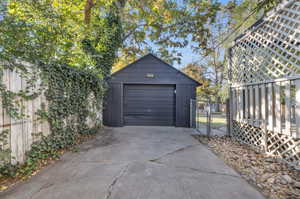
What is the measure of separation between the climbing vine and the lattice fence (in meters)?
4.77

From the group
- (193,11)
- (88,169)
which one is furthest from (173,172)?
(193,11)

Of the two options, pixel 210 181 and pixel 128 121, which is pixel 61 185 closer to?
pixel 210 181

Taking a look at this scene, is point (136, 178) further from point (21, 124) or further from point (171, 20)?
point (171, 20)

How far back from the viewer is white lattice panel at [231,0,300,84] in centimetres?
266

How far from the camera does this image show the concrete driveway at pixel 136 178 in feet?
5.64

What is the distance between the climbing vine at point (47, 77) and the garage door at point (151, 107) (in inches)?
74.1

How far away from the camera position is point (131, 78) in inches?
256

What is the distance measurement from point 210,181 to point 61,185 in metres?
2.17

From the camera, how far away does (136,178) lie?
2.07 meters

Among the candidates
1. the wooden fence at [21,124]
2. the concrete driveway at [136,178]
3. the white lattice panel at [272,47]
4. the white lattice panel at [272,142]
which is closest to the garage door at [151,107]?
the white lattice panel at [272,142]

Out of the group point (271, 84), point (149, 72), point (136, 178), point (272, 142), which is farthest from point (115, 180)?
point (149, 72)

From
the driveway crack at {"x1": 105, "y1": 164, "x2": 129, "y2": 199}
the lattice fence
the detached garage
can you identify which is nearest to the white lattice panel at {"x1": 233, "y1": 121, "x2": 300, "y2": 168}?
the lattice fence

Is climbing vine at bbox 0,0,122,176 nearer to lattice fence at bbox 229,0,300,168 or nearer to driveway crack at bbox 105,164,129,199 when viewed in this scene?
driveway crack at bbox 105,164,129,199

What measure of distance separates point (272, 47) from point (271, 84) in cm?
91
